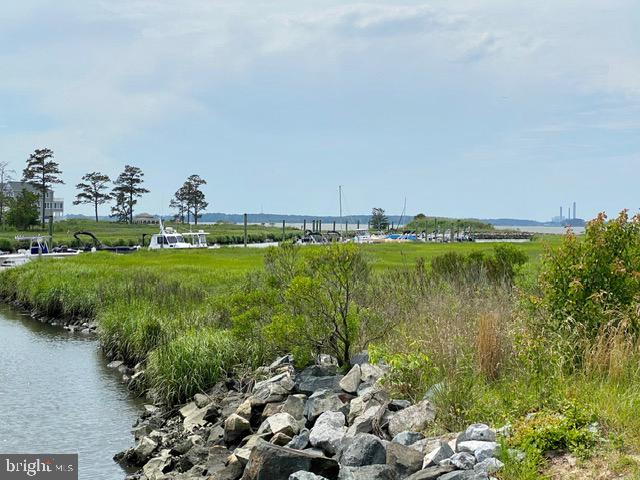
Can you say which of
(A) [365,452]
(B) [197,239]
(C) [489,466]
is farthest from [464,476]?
(B) [197,239]

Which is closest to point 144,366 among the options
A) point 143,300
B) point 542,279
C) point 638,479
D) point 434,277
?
point 143,300

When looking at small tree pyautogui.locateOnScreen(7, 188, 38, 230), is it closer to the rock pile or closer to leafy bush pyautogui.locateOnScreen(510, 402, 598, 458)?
the rock pile

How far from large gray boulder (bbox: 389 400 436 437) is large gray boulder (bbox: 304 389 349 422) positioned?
1629mm

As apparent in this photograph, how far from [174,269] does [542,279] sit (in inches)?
1057

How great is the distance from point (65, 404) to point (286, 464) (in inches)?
358

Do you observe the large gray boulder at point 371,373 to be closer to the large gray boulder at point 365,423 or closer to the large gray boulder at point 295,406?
the large gray boulder at point 295,406

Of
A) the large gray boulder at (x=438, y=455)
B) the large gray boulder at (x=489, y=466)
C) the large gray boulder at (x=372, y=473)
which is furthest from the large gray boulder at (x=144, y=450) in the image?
the large gray boulder at (x=489, y=466)

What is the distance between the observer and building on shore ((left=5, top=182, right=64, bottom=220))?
103750 millimetres

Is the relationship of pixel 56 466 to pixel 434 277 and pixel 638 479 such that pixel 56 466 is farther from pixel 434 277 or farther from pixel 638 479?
pixel 434 277

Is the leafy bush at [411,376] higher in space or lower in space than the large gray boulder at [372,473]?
higher

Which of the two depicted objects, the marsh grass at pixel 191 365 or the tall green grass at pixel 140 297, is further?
the tall green grass at pixel 140 297

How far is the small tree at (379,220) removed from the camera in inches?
5659

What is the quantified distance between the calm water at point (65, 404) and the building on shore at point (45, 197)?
1754 inches

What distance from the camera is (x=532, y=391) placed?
880 cm
